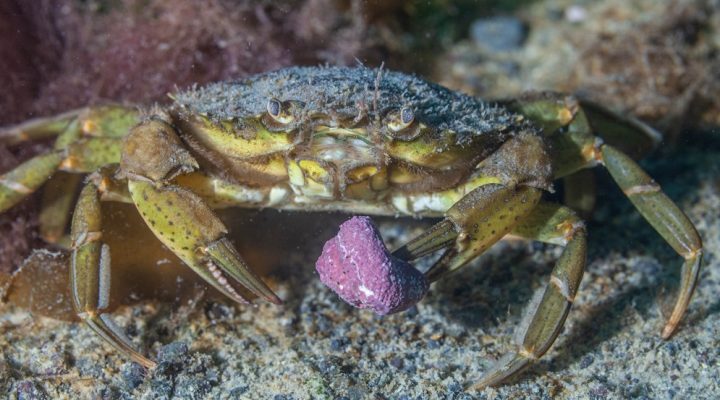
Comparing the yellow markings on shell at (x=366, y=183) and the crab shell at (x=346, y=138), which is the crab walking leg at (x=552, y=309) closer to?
the crab shell at (x=346, y=138)

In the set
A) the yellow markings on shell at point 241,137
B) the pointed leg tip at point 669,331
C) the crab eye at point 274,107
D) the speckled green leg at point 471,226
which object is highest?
the crab eye at point 274,107

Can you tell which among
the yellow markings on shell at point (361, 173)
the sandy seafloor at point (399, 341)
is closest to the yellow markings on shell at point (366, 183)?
the yellow markings on shell at point (361, 173)

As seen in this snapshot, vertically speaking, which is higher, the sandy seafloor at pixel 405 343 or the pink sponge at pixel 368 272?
the pink sponge at pixel 368 272

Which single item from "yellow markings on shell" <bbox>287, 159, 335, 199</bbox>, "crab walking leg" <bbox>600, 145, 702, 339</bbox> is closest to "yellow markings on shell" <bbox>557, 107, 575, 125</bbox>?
"crab walking leg" <bbox>600, 145, 702, 339</bbox>

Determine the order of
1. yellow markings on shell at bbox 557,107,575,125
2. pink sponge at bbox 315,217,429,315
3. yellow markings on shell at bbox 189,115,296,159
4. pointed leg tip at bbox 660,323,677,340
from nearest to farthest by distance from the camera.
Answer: pink sponge at bbox 315,217,429,315, yellow markings on shell at bbox 189,115,296,159, pointed leg tip at bbox 660,323,677,340, yellow markings on shell at bbox 557,107,575,125

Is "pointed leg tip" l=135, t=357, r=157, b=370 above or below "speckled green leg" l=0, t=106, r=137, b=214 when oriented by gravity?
below

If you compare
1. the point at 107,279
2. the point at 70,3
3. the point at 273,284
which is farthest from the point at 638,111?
the point at 70,3

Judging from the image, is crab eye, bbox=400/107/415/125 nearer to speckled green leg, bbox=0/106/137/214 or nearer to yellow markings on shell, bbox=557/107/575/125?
yellow markings on shell, bbox=557/107/575/125
